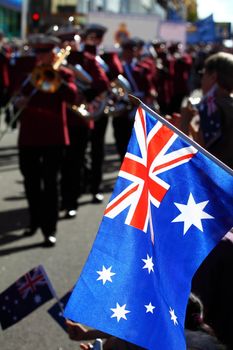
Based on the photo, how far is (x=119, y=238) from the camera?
2.33 m

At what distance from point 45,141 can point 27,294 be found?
263 centimetres

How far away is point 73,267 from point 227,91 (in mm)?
2062

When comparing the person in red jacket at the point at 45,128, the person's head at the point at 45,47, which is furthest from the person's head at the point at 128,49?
the person's head at the point at 45,47

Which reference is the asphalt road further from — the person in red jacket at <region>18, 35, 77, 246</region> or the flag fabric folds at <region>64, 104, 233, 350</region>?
the flag fabric folds at <region>64, 104, 233, 350</region>

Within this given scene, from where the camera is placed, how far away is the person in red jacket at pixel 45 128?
5.79 meters

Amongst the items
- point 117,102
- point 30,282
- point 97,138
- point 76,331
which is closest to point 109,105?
point 117,102

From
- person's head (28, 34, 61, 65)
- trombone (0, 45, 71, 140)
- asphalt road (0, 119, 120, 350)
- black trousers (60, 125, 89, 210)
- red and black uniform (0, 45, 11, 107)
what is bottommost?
asphalt road (0, 119, 120, 350)

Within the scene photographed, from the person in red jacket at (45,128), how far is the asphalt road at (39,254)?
0.25 metres

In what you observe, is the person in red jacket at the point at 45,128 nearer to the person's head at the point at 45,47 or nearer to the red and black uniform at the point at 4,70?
the person's head at the point at 45,47

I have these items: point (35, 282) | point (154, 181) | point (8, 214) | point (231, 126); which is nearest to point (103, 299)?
point (154, 181)

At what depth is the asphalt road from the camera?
166 inches

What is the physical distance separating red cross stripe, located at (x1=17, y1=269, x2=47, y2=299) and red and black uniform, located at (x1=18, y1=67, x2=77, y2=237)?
8.39 feet

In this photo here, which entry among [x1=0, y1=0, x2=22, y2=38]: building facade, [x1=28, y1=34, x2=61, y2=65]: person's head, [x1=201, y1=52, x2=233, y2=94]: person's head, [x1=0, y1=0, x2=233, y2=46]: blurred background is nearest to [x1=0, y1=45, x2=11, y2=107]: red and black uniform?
[x1=0, y1=0, x2=233, y2=46]: blurred background

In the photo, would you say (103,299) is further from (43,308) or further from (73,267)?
(73,267)
